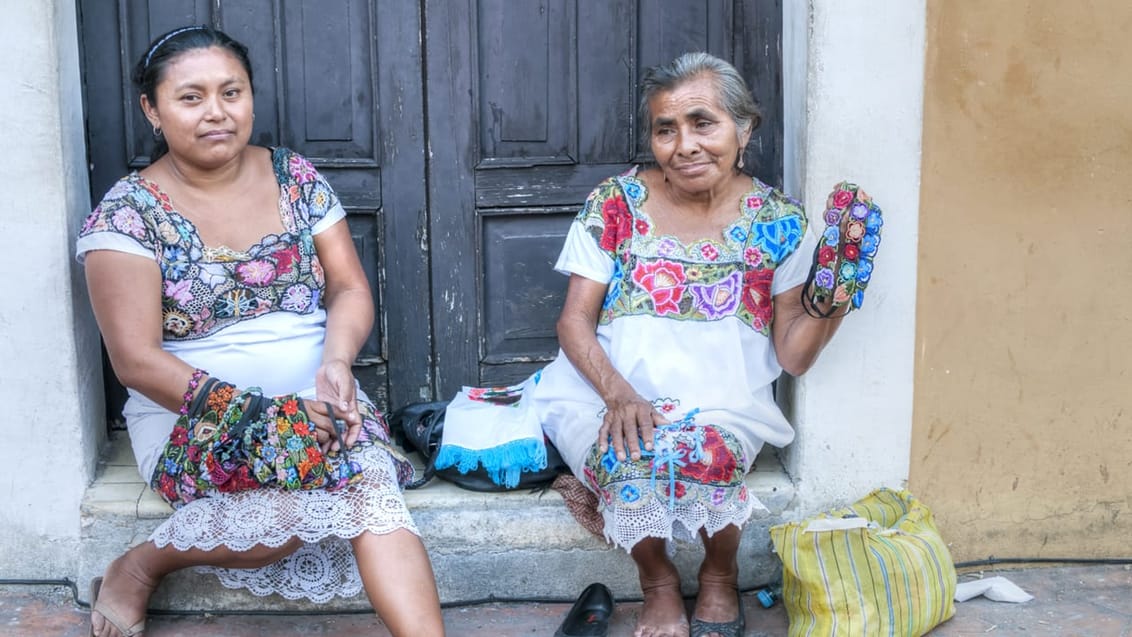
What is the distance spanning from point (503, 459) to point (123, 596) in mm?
1012

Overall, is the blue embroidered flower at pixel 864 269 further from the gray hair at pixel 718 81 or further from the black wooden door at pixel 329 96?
the black wooden door at pixel 329 96

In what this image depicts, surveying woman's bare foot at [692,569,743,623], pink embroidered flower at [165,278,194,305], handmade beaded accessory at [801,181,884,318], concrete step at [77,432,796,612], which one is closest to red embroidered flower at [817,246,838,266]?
handmade beaded accessory at [801,181,884,318]

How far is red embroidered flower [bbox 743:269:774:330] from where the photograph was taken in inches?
130

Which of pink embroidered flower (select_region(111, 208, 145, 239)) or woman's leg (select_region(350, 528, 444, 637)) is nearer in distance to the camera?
woman's leg (select_region(350, 528, 444, 637))

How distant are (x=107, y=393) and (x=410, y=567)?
136 cm

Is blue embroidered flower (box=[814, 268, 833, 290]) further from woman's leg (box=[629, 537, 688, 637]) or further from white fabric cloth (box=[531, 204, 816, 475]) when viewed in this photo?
woman's leg (box=[629, 537, 688, 637])

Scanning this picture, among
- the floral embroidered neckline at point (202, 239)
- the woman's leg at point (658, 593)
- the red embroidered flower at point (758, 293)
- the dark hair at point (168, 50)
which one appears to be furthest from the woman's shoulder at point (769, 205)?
the dark hair at point (168, 50)

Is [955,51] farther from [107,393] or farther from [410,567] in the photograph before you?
[107,393]

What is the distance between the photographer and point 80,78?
3529 mm

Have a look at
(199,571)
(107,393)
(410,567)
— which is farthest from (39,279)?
(410,567)

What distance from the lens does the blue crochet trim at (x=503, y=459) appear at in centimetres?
339

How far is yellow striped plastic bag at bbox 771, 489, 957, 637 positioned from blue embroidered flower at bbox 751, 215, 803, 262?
699 mm

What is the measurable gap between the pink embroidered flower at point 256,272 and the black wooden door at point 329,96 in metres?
0.55

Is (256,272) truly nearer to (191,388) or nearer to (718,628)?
(191,388)
